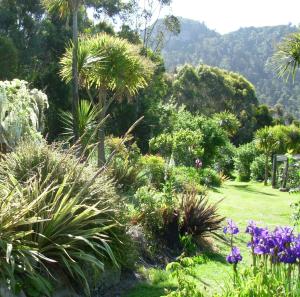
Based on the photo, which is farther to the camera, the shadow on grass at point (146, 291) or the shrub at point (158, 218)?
the shrub at point (158, 218)

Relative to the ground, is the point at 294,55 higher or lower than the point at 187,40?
lower

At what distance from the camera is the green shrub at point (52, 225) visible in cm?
441

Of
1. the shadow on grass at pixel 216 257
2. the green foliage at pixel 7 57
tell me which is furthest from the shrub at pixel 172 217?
the green foliage at pixel 7 57

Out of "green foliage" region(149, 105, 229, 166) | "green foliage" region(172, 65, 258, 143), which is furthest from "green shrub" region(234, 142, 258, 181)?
"green foliage" region(172, 65, 258, 143)

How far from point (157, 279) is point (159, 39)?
3738cm

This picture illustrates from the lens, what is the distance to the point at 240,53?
456 feet

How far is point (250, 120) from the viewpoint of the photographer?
50.0 metres

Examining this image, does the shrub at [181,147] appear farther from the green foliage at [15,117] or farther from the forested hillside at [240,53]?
the forested hillside at [240,53]

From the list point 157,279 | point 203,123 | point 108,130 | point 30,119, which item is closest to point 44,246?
point 157,279

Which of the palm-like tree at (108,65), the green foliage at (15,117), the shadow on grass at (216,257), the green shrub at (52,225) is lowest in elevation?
the shadow on grass at (216,257)

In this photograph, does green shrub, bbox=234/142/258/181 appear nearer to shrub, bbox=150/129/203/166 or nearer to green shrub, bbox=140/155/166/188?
shrub, bbox=150/129/203/166

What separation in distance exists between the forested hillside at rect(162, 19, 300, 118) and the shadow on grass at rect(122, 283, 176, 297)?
10113 centimetres

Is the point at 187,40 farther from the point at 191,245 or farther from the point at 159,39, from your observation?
the point at 191,245

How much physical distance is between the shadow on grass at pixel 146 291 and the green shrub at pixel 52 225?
0.34 meters
